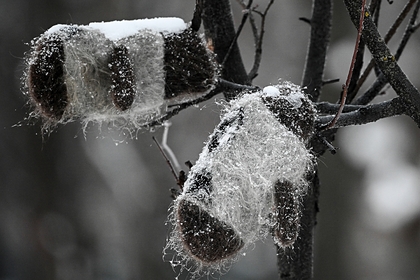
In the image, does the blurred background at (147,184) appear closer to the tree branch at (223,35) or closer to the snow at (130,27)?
the tree branch at (223,35)

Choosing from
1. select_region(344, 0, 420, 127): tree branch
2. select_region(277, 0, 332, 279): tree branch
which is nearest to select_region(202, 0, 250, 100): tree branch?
select_region(277, 0, 332, 279): tree branch

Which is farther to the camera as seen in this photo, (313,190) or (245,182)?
(313,190)

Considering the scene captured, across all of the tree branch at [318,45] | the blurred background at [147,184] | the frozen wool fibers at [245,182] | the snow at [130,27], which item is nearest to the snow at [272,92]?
the frozen wool fibers at [245,182]

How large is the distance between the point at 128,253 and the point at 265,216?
141 centimetres

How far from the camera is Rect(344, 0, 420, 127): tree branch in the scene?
0.35 m

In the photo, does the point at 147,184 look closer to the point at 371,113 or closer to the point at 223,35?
the point at 223,35

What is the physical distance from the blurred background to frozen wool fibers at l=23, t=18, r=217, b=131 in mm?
1098

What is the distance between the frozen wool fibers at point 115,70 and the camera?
36 centimetres

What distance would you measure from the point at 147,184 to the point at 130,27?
141cm

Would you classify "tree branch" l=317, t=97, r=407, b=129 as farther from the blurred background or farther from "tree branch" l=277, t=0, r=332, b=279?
the blurred background

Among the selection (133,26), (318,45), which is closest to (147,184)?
(318,45)

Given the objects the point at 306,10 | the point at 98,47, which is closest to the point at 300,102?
the point at 98,47

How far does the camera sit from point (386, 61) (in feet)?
1.17

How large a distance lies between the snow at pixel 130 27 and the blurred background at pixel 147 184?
43.1 inches
